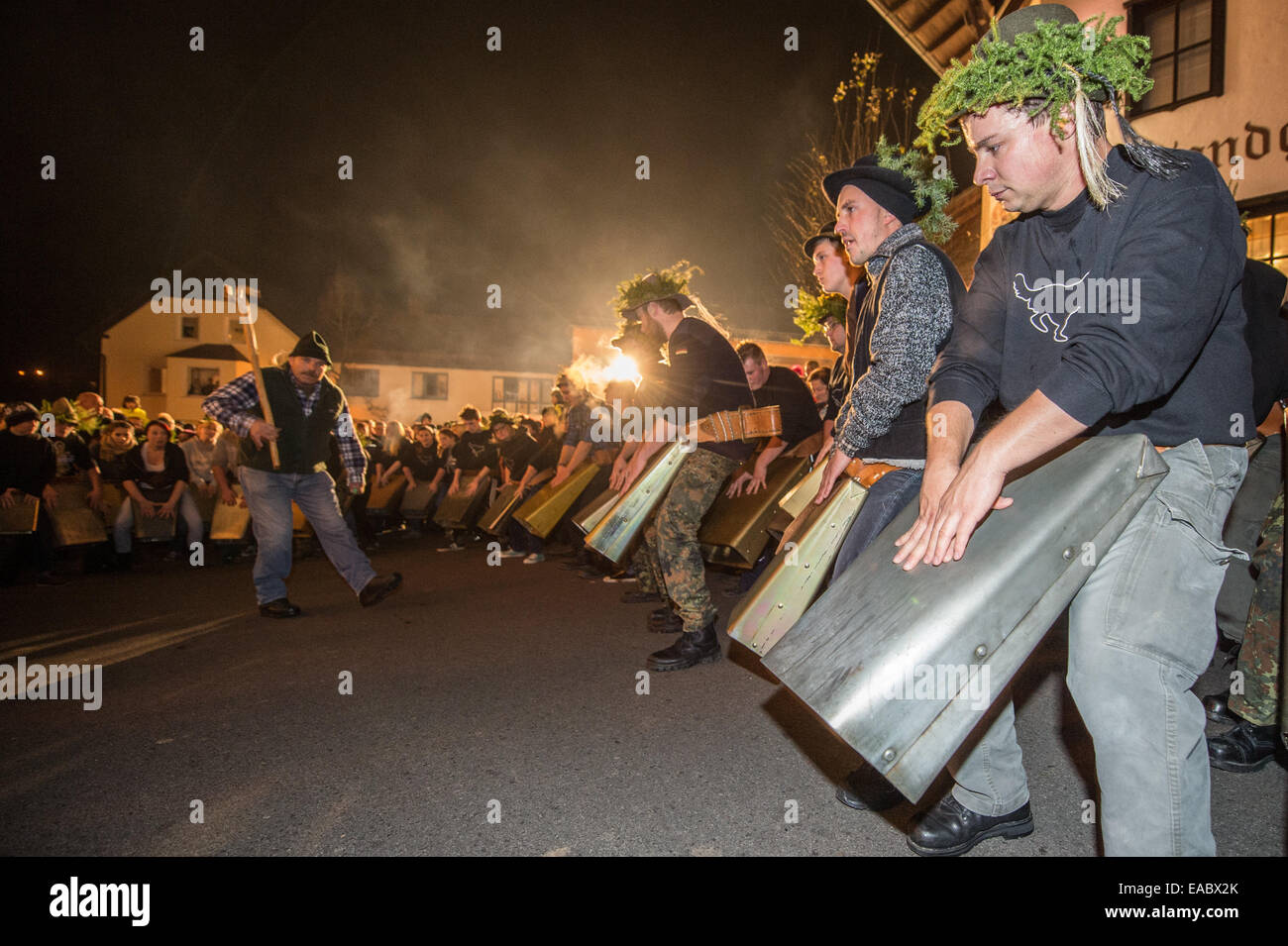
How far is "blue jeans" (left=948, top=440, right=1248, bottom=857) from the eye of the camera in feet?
4.49

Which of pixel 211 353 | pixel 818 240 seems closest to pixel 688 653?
pixel 818 240

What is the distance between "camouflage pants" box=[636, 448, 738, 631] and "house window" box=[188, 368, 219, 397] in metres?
42.0

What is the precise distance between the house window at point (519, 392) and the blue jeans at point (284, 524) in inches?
1396

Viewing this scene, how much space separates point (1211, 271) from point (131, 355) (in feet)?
158

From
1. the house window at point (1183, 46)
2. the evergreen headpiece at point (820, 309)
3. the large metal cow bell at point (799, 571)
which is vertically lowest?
the large metal cow bell at point (799, 571)

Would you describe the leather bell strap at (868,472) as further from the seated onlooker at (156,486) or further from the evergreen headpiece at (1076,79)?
the seated onlooker at (156,486)

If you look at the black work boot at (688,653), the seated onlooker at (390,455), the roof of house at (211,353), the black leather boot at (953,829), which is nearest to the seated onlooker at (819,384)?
the black work boot at (688,653)

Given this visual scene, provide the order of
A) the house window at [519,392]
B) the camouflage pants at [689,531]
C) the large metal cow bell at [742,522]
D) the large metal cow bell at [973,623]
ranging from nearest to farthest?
the large metal cow bell at [973,623] → the camouflage pants at [689,531] → the large metal cow bell at [742,522] → the house window at [519,392]

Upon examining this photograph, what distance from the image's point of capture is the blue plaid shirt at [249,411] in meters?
5.50

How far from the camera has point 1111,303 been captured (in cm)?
142

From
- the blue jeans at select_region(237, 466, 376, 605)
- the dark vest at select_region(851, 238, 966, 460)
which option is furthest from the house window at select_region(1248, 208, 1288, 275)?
the blue jeans at select_region(237, 466, 376, 605)

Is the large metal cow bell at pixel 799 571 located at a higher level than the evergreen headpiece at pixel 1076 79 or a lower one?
lower

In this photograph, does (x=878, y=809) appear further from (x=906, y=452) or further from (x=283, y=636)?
(x=283, y=636)

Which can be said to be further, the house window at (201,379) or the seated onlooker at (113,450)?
the house window at (201,379)
